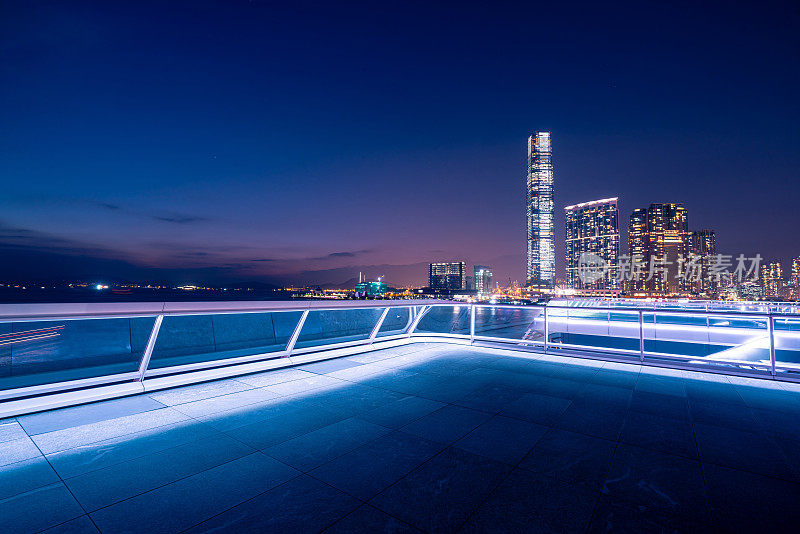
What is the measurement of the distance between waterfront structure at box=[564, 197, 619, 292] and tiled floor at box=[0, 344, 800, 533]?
599ft

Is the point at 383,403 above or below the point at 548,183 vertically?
below

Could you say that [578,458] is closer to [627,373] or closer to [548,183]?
[627,373]

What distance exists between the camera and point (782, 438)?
325cm

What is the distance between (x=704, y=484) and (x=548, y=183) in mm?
217279

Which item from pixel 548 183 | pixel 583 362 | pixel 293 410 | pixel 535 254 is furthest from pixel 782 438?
pixel 548 183

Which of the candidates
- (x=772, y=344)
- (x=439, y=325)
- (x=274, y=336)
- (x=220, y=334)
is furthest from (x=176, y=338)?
(x=772, y=344)

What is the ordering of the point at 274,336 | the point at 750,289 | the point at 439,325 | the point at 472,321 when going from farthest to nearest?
1. the point at 750,289
2. the point at 274,336
3. the point at 439,325
4. the point at 472,321

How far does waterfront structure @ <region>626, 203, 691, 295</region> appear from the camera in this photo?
153500mm

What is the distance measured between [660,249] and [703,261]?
2007 centimetres

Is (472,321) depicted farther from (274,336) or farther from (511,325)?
(511,325)

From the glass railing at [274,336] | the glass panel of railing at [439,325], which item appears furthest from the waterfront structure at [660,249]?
the glass panel of railing at [439,325]

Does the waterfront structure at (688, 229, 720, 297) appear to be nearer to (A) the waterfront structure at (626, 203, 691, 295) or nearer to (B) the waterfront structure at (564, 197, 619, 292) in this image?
(A) the waterfront structure at (626, 203, 691, 295)

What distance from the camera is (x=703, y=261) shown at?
511ft

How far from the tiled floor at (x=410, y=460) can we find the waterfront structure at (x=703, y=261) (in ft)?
501
